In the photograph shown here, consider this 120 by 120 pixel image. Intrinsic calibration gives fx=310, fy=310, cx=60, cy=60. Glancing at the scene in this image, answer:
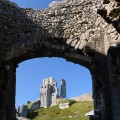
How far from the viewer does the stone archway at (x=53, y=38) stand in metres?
10.2

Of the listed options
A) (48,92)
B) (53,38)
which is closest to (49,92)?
(48,92)

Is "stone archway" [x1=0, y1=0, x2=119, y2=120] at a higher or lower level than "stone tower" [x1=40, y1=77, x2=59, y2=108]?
lower

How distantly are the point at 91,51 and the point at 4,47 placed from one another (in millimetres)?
2972

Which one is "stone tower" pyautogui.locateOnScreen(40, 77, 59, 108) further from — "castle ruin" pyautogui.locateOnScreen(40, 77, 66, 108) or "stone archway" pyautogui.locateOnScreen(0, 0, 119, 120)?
"stone archway" pyautogui.locateOnScreen(0, 0, 119, 120)

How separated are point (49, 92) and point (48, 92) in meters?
0.23

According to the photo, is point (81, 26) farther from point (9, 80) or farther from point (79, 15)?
point (9, 80)

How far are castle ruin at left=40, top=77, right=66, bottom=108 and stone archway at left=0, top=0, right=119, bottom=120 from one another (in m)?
45.4

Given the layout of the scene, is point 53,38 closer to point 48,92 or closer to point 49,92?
point 48,92

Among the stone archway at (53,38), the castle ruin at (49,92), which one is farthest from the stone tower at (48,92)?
the stone archway at (53,38)

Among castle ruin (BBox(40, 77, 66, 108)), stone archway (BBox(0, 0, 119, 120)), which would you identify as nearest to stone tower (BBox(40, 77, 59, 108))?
castle ruin (BBox(40, 77, 66, 108))

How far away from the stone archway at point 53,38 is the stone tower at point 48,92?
1808 inches

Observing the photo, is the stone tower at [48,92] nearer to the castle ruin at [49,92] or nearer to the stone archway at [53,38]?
the castle ruin at [49,92]

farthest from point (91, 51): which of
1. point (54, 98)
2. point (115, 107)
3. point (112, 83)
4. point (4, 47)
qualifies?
point (54, 98)

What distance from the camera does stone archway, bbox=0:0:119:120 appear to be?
10.2m
